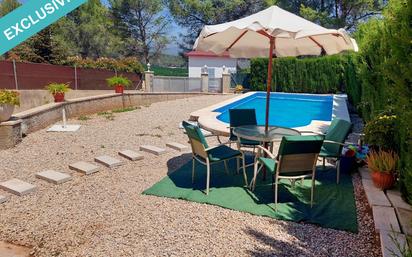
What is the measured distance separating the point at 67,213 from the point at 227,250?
2141mm

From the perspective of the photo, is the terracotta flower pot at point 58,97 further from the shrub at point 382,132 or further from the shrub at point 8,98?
the shrub at point 382,132

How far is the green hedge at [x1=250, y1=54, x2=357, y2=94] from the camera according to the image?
19.2m

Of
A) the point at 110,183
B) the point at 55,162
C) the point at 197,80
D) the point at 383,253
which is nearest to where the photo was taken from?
the point at 383,253

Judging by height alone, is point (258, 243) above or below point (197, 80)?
below

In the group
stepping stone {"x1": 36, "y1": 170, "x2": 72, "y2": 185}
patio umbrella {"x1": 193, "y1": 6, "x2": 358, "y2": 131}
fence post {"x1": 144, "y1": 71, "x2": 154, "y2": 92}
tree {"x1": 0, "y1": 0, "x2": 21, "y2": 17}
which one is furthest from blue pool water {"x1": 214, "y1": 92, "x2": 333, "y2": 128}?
tree {"x1": 0, "y1": 0, "x2": 21, "y2": 17}

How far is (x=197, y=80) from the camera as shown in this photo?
19.9m

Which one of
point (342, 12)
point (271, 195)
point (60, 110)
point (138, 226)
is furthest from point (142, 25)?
point (138, 226)

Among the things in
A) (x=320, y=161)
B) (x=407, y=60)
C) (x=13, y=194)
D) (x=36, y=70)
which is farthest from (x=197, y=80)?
(x=407, y=60)

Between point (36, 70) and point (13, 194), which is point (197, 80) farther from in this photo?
point (13, 194)

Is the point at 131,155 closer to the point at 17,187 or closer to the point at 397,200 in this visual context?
the point at 17,187

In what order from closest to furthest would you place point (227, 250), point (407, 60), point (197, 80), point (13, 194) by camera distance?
point (407, 60) → point (227, 250) → point (13, 194) → point (197, 80)

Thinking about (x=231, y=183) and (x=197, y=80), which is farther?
(x=197, y=80)

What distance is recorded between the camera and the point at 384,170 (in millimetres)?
4336

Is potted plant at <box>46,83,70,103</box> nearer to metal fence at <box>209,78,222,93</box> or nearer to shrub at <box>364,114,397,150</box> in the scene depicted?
shrub at <box>364,114,397,150</box>
